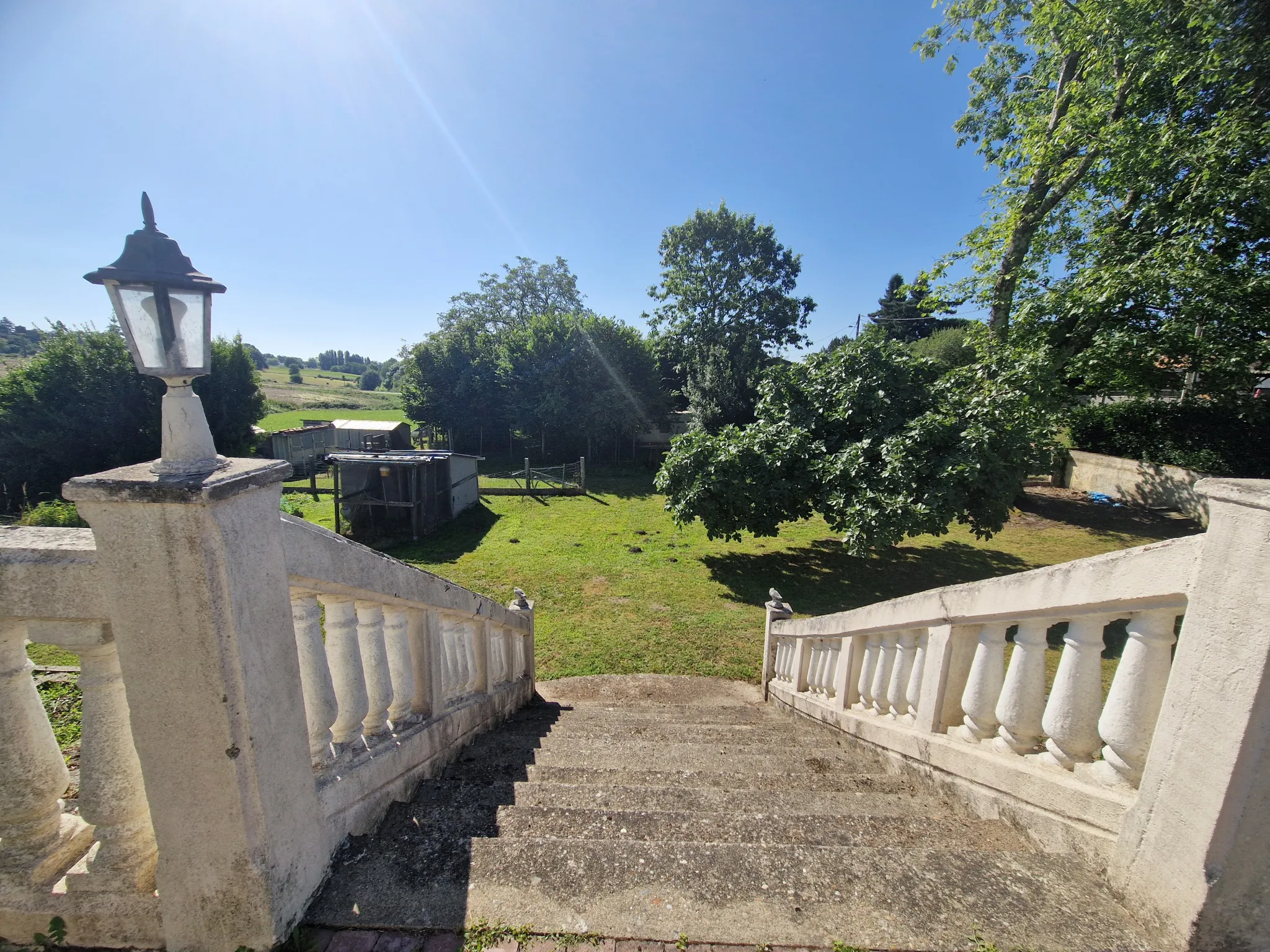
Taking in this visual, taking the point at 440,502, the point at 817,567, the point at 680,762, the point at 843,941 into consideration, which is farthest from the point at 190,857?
the point at 440,502

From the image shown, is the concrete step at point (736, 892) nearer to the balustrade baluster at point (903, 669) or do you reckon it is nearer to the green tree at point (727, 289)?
the balustrade baluster at point (903, 669)

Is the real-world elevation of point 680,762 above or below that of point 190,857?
below

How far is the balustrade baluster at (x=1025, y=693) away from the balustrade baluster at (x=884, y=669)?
87cm

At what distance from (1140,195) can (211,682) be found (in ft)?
54.7

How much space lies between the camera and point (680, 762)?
3.18m

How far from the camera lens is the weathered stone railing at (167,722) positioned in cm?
120

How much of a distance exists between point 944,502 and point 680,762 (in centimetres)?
630

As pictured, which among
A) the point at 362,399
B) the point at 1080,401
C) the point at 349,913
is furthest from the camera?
the point at 362,399

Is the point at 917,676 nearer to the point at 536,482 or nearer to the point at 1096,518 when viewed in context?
the point at 1096,518

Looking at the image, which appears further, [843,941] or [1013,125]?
[1013,125]

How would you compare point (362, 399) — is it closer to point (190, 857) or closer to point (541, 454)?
point (541, 454)

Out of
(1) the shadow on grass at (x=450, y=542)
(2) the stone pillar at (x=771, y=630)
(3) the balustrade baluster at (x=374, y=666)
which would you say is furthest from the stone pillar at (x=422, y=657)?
(1) the shadow on grass at (x=450, y=542)

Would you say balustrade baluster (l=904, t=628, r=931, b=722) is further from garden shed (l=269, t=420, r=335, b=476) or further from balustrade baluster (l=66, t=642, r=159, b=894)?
garden shed (l=269, t=420, r=335, b=476)

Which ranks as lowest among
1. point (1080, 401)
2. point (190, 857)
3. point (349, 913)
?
point (349, 913)
